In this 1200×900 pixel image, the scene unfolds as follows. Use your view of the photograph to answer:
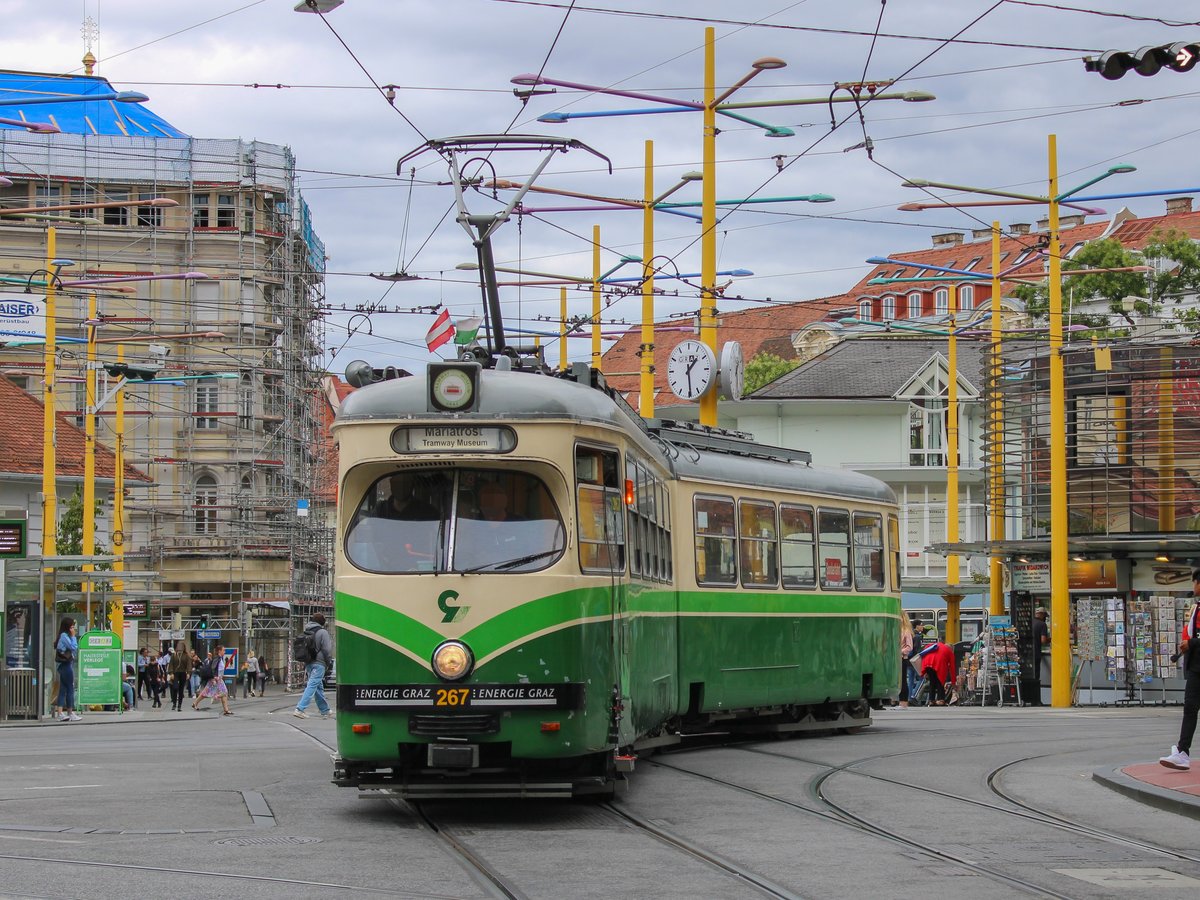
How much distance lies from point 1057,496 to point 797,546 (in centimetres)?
1363

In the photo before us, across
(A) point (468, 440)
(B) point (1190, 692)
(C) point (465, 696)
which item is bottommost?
(B) point (1190, 692)

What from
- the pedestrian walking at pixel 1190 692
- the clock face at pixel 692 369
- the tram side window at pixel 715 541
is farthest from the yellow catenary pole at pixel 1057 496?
the pedestrian walking at pixel 1190 692

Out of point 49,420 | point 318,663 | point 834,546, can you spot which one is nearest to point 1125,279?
point 49,420

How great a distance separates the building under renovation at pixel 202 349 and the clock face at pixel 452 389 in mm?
58265

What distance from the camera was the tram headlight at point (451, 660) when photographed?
41.7 feet

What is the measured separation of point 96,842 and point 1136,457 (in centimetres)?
2756

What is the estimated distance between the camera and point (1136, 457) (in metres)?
36.2

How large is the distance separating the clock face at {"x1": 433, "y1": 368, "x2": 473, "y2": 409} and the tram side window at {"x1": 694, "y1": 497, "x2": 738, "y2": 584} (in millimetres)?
5733

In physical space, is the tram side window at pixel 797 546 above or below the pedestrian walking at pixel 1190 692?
above

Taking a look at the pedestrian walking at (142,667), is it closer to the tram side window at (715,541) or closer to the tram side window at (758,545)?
the tram side window at (758,545)

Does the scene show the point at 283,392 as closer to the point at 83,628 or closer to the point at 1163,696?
the point at 83,628

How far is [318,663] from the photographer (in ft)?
93.0

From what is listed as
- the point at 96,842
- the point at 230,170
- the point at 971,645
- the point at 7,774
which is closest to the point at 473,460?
the point at 96,842

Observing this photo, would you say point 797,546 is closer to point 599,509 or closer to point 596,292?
point 599,509
